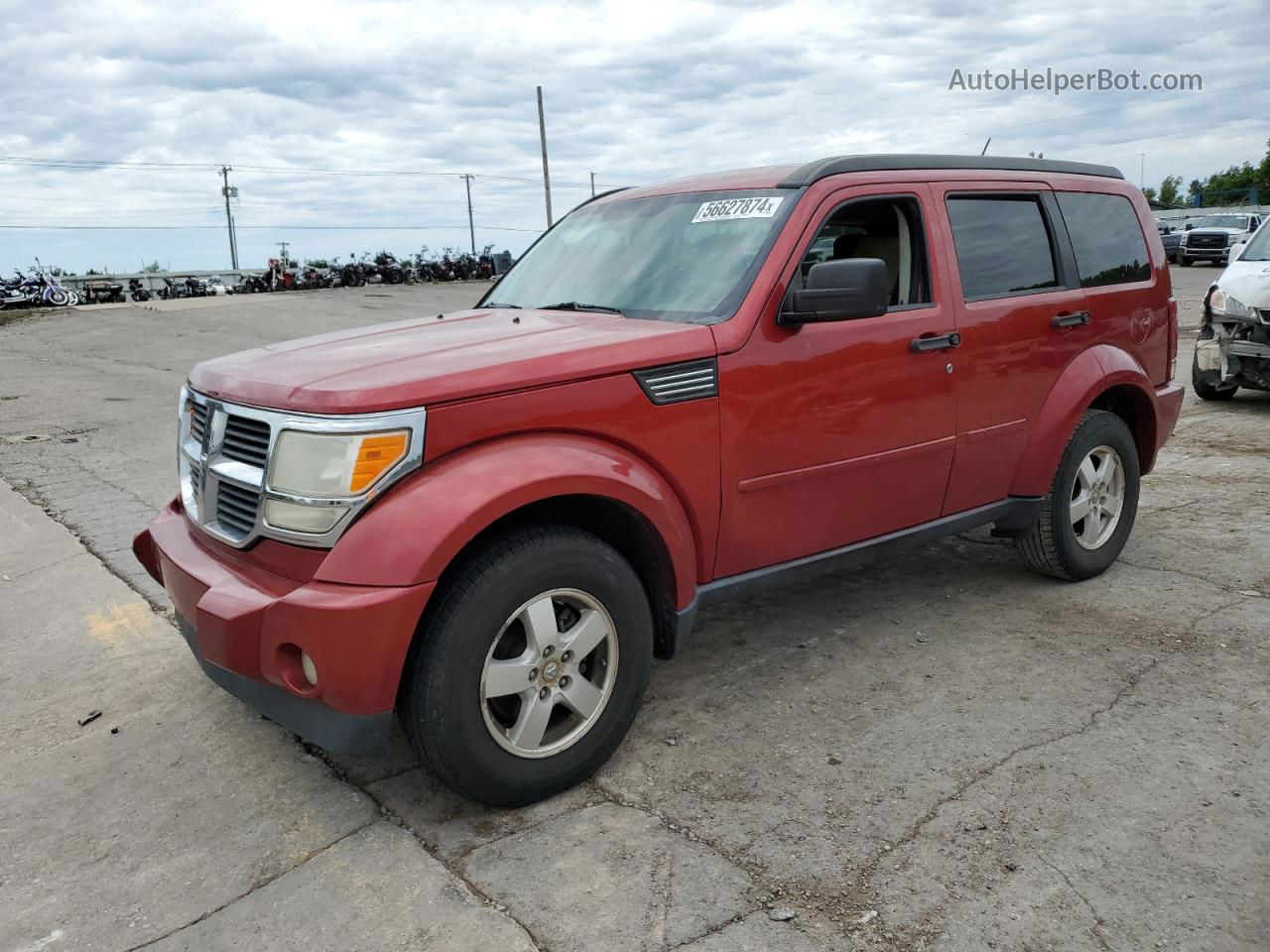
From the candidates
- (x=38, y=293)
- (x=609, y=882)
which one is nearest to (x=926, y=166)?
(x=609, y=882)

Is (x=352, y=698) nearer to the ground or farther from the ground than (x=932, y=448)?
nearer to the ground

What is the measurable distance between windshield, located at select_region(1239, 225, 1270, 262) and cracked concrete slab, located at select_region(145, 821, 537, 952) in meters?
9.40

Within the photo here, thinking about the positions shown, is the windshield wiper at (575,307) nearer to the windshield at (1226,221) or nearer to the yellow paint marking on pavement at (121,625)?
the yellow paint marking on pavement at (121,625)

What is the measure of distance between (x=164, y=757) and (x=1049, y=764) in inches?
112

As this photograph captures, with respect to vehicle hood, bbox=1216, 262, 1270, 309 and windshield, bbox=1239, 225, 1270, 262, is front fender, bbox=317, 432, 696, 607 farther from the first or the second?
windshield, bbox=1239, 225, 1270, 262

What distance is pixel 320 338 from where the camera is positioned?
3670 mm

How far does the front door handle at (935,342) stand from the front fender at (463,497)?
1363 millimetres

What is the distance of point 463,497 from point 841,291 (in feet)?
4.58

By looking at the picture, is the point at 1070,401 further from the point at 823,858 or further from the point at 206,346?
the point at 206,346

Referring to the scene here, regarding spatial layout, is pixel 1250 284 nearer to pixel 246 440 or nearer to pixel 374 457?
pixel 374 457

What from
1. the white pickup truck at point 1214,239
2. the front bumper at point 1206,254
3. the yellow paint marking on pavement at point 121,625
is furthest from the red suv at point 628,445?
the front bumper at point 1206,254

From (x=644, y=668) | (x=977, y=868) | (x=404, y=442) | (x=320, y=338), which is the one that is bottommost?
(x=977, y=868)

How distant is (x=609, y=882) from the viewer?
2.59 m

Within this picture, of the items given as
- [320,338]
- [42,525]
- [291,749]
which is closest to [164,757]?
[291,749]
